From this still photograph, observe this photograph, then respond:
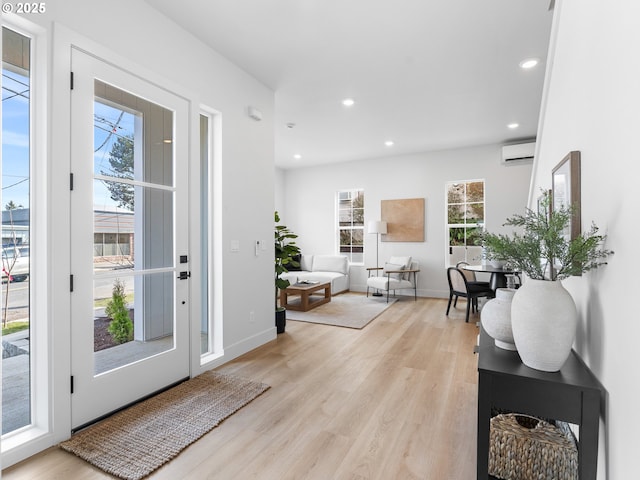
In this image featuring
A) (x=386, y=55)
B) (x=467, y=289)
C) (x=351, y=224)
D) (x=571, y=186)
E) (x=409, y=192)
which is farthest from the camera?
(x=351, y=224)

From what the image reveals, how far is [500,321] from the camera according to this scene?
5.21 feet

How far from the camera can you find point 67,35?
1977 millimetres

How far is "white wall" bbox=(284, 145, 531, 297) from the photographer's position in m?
6.07

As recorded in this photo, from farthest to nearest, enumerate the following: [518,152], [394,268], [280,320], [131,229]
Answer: [394,268] < [518,152] < [280,320] < [131,229]

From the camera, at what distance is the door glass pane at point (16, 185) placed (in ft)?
6.24

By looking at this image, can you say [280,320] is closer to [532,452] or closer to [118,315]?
[118,315]

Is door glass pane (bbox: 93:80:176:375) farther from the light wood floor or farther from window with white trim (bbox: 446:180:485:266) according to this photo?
window with white trim (bbox: 446:180:485:266)

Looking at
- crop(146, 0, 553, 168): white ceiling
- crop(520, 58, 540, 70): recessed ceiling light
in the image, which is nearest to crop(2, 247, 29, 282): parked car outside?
crop(146, 0, 553, 168): white ceiling

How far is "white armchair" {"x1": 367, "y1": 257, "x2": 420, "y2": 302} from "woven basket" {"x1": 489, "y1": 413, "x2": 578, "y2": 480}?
14.2 feet

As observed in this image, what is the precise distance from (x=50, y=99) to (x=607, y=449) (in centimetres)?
304

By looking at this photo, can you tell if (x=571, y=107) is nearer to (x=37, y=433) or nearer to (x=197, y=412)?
(x=197, y=412)

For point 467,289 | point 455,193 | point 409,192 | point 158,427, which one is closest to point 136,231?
point 158,427

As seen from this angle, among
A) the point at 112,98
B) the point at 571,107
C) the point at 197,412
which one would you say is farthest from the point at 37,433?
the point at 571,107

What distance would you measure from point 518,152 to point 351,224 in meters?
3.44
